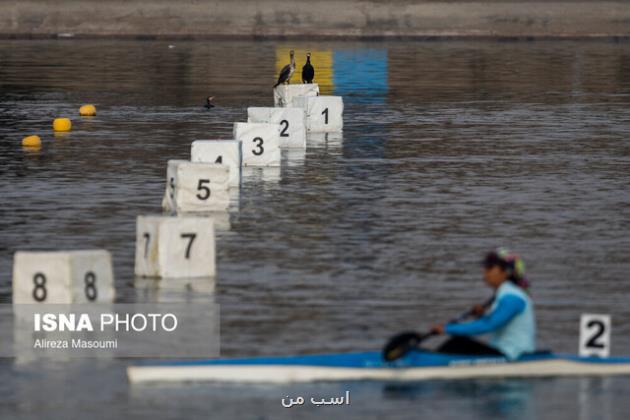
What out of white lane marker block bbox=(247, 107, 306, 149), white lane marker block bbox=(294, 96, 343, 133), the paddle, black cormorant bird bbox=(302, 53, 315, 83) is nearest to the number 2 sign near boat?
the paddle

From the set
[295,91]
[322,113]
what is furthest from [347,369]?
[295,91]

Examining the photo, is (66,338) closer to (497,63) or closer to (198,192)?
(198,192)

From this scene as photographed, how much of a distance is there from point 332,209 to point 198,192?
2.24 meters

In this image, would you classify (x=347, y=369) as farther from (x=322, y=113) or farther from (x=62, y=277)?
(x=322, y=113)

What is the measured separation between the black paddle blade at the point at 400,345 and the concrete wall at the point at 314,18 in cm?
6753

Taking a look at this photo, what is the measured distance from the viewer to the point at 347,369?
15.7 meters

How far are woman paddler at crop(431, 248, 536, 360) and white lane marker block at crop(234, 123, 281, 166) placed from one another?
17617 millimetres

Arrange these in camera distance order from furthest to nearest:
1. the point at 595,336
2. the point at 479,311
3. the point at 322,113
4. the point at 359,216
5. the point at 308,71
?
the point at 308,71, the point at 322,113, the point at 359,216, the point at 595,336, the point at 479,311

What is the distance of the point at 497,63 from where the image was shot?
6712cm

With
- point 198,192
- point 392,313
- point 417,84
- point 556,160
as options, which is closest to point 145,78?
point 417,84

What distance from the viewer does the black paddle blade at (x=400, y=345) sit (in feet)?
50.8

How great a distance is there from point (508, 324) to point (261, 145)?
18.1 m

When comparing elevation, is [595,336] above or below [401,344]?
below

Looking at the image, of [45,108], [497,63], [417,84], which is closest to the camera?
[45,108]
